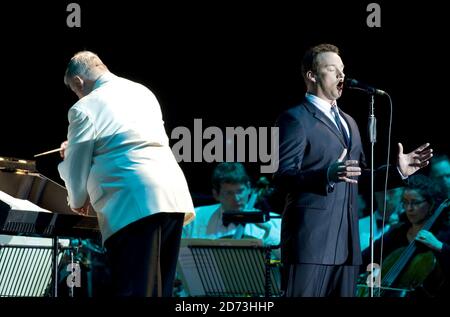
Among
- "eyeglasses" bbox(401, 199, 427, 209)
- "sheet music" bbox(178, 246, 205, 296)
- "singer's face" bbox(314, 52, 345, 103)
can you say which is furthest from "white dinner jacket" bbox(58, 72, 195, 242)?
"eyeglasses" bbox(401, 199, 427, 209)

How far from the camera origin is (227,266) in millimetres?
5703

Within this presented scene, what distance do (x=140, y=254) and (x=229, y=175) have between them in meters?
3.23

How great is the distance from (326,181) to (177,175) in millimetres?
732

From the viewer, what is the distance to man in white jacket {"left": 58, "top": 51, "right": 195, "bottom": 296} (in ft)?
13.4

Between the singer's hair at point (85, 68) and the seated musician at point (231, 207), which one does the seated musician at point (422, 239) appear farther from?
the singer's hair at point (85, 68)

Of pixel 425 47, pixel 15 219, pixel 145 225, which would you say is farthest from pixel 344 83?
pixel 425 47

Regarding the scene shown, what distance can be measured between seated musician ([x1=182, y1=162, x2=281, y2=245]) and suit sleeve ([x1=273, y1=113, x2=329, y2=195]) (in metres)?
2.68

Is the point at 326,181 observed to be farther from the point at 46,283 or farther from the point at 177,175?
the point at 46,283

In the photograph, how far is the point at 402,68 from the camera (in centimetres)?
725

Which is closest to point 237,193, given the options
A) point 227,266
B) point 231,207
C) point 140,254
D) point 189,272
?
point 231,207

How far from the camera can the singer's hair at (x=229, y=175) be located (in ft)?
23.8

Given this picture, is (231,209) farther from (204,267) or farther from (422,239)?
(422,239)

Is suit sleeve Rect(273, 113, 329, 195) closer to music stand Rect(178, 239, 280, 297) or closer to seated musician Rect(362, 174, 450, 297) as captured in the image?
music stand Rect(178, 239, 280, 297)

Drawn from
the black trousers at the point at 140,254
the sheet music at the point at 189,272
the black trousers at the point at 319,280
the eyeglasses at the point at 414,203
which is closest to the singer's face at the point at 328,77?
the black trousers at the point at 319,280
